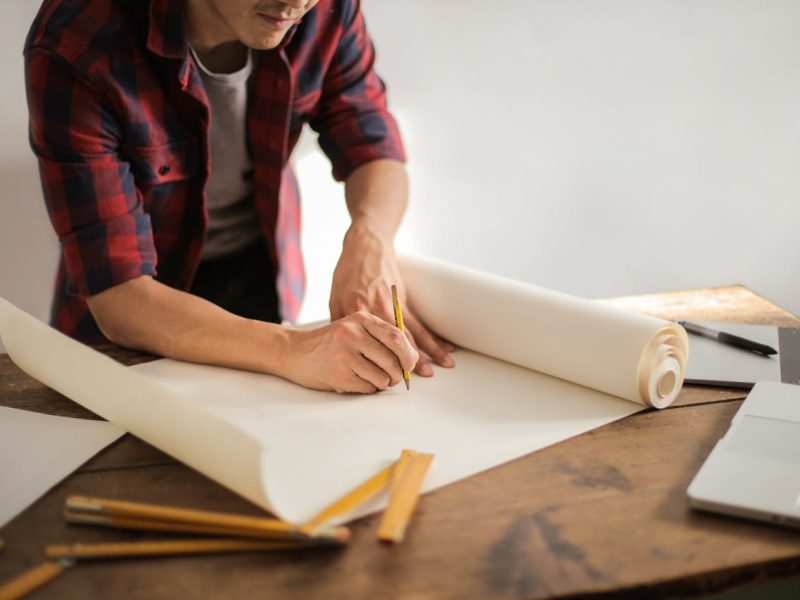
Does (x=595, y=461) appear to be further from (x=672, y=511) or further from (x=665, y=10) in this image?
(x=665, y=10)

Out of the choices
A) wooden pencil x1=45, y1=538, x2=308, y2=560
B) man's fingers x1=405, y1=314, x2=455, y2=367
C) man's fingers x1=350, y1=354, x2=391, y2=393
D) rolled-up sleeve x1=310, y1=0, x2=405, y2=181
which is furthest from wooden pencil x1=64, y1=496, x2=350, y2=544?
rolled-up sleeve x1=310, y1=0, x2=405, y2=181

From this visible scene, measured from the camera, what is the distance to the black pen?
1402mm

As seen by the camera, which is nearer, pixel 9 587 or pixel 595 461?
pixel 9 587

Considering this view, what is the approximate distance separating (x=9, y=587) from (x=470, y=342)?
2.59ft

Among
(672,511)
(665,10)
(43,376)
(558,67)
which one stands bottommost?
(43,376)

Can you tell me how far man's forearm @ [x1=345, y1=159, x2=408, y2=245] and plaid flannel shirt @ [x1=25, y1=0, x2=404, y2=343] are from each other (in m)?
0.04

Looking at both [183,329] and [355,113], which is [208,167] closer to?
[355,113]

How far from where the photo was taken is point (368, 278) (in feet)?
5.00

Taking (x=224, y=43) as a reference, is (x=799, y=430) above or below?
below

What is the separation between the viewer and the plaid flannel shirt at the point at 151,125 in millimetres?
1435

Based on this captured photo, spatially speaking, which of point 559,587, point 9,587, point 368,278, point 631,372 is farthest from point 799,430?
point 9,587

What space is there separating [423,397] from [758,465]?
1.48 ft

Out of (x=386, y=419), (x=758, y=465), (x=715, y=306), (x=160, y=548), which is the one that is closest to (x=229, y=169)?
(x=386, y=419)

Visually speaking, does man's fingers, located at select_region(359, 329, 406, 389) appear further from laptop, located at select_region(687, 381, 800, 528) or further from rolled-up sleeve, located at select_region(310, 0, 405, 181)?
rolled-up sleeve, located at select_region(310, 0, 405, 181)
